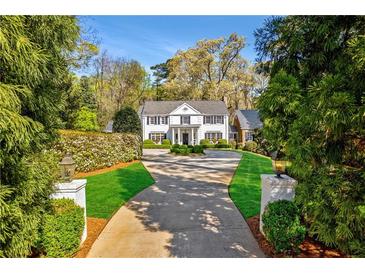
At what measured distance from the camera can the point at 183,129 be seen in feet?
115

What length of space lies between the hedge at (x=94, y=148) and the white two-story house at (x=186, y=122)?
19.0 metres

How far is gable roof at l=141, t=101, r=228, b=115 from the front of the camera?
3484 cm

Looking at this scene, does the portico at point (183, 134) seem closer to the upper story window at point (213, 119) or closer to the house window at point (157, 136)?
the house window at point (157, 136)

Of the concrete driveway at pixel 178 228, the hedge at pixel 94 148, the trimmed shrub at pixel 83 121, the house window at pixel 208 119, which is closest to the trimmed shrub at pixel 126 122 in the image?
the hedge at pixel 94 148

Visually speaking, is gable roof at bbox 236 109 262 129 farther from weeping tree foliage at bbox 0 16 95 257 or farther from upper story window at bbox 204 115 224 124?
weeping tree foliage at bbox 0 16 95 257

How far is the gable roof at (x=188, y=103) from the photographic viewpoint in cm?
3484

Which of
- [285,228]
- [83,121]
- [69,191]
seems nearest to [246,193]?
[285,228]

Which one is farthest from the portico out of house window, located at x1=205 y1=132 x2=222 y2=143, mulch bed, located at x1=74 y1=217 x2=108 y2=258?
mulch bed, located at x1=74 y1=217 x2=108 y2=258

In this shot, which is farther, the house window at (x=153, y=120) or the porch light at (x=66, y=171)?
the house window at (x=153, y=120)

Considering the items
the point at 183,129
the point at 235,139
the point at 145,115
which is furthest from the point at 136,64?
the point at 235,139

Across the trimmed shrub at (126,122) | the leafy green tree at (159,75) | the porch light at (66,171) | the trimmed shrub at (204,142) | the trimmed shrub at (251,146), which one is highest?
the leafy green tree at (159,75)

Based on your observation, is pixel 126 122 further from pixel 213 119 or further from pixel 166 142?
pixel 213 119

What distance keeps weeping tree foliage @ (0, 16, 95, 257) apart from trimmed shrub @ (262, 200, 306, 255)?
11.4ft

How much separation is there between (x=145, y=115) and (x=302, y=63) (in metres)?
31.1
